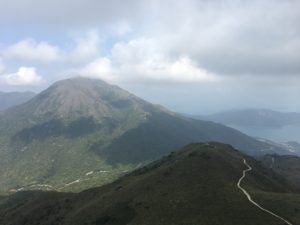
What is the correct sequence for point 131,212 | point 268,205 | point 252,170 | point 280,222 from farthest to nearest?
1. point 252,170
2. point 131,212
3. point 268,205
4. point 280,222

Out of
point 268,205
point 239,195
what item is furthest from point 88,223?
point 268,205

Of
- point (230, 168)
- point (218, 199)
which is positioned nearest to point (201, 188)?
point (218, 199)

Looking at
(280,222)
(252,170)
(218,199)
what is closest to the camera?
(280,222)

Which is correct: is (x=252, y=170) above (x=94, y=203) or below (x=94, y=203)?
above

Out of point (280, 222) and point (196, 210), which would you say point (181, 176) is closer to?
point (196, 210)

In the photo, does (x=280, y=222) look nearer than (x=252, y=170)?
Yes

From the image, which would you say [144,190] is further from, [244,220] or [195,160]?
[244,220]

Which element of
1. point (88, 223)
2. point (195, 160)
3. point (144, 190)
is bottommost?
point (88, 223)
